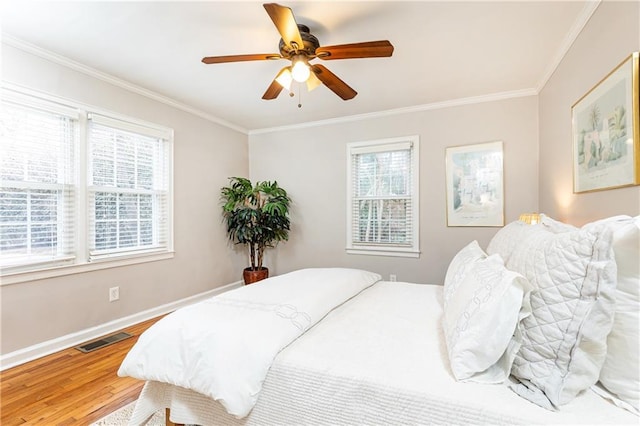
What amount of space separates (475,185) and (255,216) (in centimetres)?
270

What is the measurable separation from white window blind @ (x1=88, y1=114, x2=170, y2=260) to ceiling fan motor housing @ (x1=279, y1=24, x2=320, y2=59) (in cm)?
198

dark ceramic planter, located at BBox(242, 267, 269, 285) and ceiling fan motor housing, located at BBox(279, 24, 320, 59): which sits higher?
ceiling fan motor housing, located at BBox(279, 24, 320, 59)

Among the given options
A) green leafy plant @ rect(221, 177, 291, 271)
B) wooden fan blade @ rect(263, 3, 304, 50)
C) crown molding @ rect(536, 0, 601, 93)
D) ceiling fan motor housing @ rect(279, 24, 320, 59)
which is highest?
crown molding @ rect(536, 0, 601, 93)

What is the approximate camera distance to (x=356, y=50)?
1898 millimetres

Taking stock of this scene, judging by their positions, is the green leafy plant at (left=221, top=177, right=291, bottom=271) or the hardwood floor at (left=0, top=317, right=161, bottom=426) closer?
the hardwood floor at (left=0, top=317, right=161, bottom=426)

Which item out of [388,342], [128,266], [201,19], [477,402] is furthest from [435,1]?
[128,266]

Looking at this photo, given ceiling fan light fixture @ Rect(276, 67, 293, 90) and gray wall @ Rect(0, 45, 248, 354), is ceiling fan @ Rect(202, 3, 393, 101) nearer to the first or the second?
ceiling fan light fixture @ Rect(276, 67, 293, 90)

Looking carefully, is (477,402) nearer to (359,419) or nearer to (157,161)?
(359,419)

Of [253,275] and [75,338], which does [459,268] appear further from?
[75,338]

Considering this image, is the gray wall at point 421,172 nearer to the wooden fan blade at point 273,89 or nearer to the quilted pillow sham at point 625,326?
the wooden fan blade at point 273,89

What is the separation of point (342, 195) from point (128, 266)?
8.56ft

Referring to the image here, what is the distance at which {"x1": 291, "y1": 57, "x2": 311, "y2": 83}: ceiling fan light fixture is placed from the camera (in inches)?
79.5

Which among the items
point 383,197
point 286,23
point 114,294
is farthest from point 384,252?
point 114,294

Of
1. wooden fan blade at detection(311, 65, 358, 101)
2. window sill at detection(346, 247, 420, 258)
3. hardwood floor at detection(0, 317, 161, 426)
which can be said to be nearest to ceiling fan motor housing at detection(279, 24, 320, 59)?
wooden fan blade at detection(311, 65, 358, 101)
